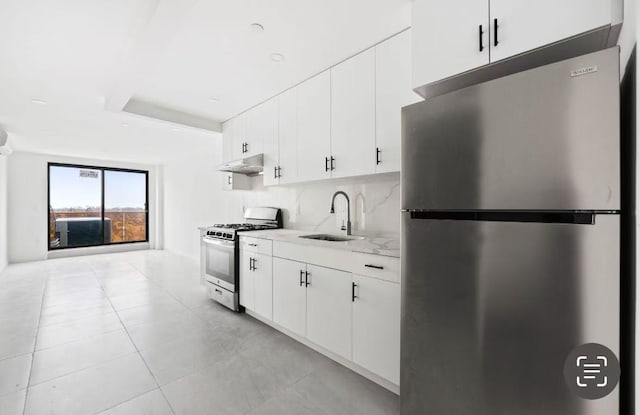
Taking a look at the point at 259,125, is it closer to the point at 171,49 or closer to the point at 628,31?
the point at 171,49

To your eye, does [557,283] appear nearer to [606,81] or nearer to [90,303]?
[606,81]

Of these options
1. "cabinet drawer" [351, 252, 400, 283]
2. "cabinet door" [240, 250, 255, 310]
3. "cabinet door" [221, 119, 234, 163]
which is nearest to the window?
"cabinet door" [221, 119, 234, 163]

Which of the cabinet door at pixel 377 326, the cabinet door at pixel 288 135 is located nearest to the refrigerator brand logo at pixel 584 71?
the cabinet door at pixel 377 326

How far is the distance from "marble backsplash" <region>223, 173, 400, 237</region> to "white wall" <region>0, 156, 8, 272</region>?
5254 mm

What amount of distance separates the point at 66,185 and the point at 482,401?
9218mm

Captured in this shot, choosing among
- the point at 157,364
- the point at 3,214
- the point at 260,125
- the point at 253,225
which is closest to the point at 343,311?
the point at 157,364

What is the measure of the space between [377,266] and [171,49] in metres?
2.32

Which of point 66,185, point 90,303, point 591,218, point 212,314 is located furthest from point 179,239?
point 591,218

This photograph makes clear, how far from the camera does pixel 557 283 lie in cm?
95

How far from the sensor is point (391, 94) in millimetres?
2055

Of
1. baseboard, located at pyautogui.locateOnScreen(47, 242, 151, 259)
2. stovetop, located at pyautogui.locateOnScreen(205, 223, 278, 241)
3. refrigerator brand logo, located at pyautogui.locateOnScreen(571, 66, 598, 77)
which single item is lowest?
baseboard, located at pyautogui.locateOnScreen(47, 242, 151, 259)

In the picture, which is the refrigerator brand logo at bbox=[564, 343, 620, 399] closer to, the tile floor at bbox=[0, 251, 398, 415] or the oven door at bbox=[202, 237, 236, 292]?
the tile floor at bbox=[0, 251, 398, 415]

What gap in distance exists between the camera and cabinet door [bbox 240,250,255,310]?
2.93 meters

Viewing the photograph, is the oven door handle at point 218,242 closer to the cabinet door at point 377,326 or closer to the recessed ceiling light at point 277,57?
the cabinet door at point 377,326
